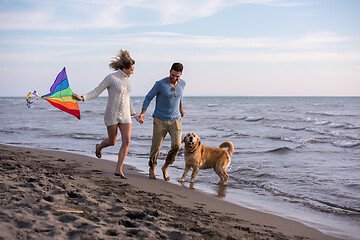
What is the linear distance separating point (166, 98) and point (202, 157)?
1.42 m

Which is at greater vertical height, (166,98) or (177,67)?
(177,67)

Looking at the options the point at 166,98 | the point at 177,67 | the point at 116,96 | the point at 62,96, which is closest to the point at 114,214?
the point at 116,96

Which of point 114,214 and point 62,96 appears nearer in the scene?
point 114,214

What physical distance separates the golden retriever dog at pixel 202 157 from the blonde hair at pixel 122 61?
5.51 ft

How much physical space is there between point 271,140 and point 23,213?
413 inches

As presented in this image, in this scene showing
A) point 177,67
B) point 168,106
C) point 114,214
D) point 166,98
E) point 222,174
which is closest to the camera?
point 114,214

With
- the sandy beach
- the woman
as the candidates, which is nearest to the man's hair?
the woman

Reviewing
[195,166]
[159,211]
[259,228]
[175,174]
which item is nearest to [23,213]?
[159,211]

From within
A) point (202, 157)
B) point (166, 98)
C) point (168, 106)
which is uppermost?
point (166, 98)

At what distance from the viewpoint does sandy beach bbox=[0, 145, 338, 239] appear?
9.32 feet

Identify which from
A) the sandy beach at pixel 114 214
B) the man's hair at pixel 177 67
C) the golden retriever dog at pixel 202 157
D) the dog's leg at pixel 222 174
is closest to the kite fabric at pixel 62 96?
the sandy beach at pixel 114 214

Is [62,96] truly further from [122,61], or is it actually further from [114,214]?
[114,214]

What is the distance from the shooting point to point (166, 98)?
5711mm

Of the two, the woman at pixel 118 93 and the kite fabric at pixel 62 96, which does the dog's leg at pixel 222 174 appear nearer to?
the woman at pixel 118 93
